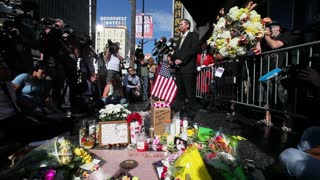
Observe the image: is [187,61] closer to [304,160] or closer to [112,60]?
[112,60]

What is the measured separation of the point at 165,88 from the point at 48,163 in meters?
2.76

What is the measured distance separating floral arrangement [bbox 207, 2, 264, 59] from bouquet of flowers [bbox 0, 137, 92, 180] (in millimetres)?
2763

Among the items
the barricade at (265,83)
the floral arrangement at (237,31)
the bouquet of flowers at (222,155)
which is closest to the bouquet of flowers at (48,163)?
the bouquet of flowers at (222,155)

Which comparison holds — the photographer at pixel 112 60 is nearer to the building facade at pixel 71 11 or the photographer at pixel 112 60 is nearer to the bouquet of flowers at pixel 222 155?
the bouquet of flowers at pixel 222 155

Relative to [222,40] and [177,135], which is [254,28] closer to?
[222,40]

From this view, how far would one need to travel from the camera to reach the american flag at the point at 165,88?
4.82 m

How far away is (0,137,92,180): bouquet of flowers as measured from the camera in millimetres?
2297

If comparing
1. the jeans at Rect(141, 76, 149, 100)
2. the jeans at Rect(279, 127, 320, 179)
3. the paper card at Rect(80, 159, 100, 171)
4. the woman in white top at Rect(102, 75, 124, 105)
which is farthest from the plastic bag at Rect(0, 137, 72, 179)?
the jeans at Rect(141, 76, 149, 100)

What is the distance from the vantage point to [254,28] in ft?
13.6

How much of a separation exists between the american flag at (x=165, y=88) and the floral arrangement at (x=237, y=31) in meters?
0.94

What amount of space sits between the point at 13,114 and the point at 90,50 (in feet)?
16.6

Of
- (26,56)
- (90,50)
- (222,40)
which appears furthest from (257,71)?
(90,50)

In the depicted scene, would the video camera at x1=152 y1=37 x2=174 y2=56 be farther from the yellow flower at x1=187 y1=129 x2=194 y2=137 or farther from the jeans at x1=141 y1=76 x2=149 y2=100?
the yellow flower at x1=187 y1=129 x2=194 y2=137

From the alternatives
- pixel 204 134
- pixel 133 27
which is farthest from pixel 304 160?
pixel 133 27
